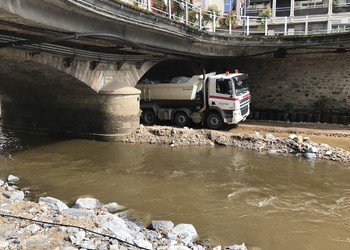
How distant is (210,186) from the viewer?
10062 mm

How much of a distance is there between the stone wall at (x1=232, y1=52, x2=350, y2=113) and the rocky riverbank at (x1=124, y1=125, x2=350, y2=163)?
6.48 meters

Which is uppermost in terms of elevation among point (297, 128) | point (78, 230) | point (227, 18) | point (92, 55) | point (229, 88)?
point (227, 18)

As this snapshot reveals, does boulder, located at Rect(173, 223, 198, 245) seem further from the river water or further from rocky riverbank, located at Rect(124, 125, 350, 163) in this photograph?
rocky riverbank, located at Rect(124, 125, 350, 163)

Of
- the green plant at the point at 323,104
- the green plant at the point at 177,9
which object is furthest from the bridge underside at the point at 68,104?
the green plant at the point at 323,104

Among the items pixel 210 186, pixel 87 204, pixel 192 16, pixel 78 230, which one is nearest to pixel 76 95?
pixel 192 16

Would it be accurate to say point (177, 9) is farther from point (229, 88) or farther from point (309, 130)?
point (309, 130)

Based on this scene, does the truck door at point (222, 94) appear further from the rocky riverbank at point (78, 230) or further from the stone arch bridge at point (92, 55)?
the rocky riverbank at point (78, 230)

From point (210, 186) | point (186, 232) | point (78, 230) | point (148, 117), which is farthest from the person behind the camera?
point (148, 117)

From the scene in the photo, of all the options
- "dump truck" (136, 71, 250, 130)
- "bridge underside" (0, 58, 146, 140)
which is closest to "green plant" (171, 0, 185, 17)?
"dump truck" (136, 71, 250, 130)

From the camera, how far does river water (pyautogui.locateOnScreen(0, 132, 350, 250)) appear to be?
24.2ft

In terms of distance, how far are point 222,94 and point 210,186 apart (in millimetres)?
7147

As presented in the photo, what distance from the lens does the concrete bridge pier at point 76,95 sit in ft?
45.8

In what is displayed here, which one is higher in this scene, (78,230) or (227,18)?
(227,18)

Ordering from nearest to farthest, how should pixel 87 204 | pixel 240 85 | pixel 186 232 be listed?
pixel 186 232 → pixel 87 204 → pixel 240 85
